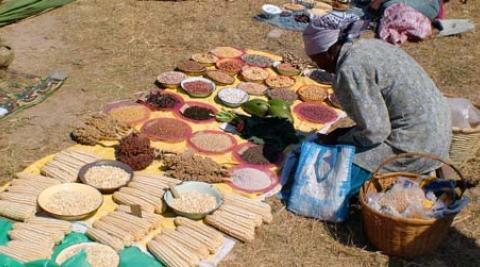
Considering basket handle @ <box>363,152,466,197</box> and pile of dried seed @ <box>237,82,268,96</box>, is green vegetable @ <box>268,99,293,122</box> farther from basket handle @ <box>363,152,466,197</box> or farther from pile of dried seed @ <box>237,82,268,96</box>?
basket handle @ <box>363,152,466,197</box>

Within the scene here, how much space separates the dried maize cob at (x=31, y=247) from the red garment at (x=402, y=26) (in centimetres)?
592

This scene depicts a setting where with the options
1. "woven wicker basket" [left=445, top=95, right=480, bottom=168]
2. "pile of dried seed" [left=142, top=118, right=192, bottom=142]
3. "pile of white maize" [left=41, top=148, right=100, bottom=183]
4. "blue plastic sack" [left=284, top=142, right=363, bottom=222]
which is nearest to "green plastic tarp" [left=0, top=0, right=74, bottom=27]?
"pile of dried seed" [left=142, top=118, right=192, bottom=142]

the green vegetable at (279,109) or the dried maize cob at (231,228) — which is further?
the green vegetable at (279,109)

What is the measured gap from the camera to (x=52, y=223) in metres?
3.99

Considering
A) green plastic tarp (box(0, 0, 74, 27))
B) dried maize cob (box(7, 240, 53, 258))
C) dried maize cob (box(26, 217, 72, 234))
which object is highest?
green plastic tarp (box(0, 0, 74, 27))

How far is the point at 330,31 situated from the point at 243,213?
1.54 metres

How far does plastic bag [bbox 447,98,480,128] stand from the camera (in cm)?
477

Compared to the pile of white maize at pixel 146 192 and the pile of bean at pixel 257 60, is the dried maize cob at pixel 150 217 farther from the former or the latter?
the pile of bean at pixel 257 60

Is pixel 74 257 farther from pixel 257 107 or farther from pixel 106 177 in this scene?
pixel 257 107

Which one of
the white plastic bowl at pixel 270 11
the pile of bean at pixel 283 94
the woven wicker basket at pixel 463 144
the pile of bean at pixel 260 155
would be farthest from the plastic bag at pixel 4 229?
the white plastic bowl at pixel 270 11

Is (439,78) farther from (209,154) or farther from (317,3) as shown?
(209,154)

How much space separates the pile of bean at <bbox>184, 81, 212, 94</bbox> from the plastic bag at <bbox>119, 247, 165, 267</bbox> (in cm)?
259

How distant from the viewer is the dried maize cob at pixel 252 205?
4336 mm

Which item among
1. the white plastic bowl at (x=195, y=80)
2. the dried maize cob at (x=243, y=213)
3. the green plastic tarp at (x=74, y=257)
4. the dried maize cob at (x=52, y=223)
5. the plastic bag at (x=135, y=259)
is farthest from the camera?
the white plastic bowl at (x=195, y=80)
